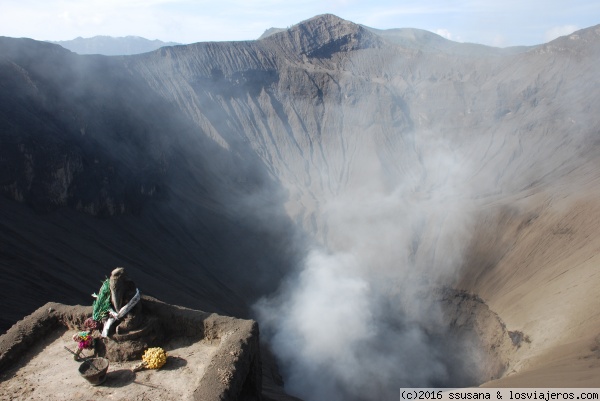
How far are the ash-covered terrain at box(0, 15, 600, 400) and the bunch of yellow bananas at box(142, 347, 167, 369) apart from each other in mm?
9323

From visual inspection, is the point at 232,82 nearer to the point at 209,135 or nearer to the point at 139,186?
the point at 209,135

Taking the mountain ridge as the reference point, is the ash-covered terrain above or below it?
below

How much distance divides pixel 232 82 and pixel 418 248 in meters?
34.0

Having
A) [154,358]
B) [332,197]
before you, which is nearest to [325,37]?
[332,197]

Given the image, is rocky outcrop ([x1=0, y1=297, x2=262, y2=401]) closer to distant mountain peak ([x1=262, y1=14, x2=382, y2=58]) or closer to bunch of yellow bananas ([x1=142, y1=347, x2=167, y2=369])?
bunch of yellow bananas ([x1=142, y1=347, x2=167, y2=369])

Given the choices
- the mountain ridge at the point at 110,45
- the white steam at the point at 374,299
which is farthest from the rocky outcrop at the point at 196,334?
the mountain ridge at the point at 110,45

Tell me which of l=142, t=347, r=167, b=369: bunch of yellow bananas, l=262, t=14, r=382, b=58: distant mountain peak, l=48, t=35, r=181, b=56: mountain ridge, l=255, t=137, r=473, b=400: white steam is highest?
l=48, t=35, r=181, b=56: mountain ridge

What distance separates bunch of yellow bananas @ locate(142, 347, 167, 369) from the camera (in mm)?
9484

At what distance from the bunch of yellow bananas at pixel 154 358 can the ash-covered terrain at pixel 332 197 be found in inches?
367

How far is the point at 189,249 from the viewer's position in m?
35.7

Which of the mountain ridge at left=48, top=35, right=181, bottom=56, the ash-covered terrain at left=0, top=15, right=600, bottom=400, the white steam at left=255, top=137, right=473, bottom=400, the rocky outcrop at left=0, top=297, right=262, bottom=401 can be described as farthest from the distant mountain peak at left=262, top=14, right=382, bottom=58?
the mountain ridge at left=48, top=35, right=181, bottom=56

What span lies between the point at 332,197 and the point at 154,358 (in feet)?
141

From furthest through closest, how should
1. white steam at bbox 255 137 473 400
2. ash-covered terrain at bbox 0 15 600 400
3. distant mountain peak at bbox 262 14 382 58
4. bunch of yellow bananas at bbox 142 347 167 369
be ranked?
1. distant mountain peak at bbox 262 14 382 58
2. white steam at bbox 255 137 473 400
3. ash-covered terrain at bbox 0 15 600 400
4. bunch of yellow bananas at bbox 142 347 167 369

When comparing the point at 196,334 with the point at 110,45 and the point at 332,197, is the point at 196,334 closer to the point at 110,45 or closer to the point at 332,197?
the point at 332,197
